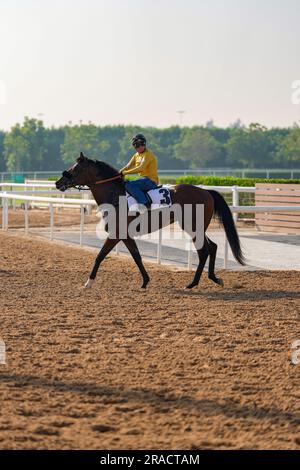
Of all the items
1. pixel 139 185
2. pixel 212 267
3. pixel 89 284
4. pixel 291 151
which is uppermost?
pixel 291 151

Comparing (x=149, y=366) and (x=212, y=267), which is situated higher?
(x=212, y=267)

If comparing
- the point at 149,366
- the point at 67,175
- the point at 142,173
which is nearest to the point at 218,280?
the point at 142,173

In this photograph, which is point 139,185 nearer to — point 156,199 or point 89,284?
point 156,199

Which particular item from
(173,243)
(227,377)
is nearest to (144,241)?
(173,243)

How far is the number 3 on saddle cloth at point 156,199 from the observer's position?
11.6 m

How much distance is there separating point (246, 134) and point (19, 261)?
9302 cm

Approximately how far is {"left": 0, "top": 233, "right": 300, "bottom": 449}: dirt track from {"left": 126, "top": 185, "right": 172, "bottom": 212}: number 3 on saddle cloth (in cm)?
102

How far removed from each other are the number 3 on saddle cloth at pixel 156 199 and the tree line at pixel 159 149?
81024mm

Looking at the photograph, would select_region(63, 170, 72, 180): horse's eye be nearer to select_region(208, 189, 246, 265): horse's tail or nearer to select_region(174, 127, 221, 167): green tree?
select_region(208, 189, 246, 265): horse's tail

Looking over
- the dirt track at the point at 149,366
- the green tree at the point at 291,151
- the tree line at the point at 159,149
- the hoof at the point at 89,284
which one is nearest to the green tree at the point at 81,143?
the tree line at the point at 159,149

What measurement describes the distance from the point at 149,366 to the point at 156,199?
16.6ft

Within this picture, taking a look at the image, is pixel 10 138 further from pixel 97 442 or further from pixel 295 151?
pixel 97 442

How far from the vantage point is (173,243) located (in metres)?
18.0

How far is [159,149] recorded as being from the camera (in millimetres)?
110250
